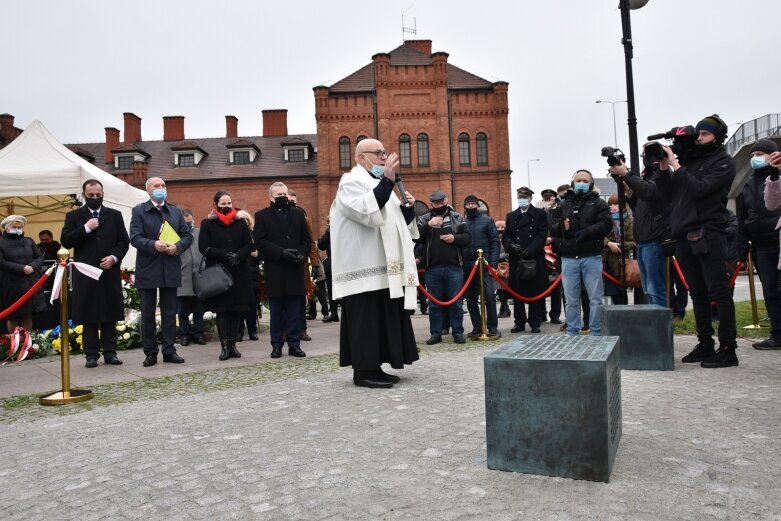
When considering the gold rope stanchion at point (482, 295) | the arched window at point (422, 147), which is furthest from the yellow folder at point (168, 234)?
the arched window at point (422, 147)

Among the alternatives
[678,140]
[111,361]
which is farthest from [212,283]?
[678,140]

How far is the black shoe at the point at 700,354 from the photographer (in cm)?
579

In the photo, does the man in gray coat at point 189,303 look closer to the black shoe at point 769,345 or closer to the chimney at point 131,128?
the black shoe at point 769,345

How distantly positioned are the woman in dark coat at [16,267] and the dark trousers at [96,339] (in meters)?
2.20

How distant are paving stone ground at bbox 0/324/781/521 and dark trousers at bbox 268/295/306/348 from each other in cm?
210

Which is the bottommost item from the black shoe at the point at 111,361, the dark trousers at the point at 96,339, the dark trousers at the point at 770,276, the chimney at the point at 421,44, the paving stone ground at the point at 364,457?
the paving stone ground at the point at 364,457

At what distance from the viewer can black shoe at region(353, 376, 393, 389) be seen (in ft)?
17.2

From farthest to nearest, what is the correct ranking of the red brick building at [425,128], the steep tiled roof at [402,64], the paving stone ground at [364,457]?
the steep tiled roof at [402,64] → the red brick building at [425,128] → the paving stone ground at [364,457]

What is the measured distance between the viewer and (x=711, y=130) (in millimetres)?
5617

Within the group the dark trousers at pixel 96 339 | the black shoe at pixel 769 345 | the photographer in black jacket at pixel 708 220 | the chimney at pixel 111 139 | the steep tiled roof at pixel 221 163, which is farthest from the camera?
the chimney at pixel 111 139

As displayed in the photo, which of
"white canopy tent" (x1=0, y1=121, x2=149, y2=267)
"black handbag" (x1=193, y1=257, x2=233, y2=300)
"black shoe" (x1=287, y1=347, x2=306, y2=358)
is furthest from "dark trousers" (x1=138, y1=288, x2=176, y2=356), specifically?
"white canopy tent" (x1=0, y1=121, x2=149, y2=267)

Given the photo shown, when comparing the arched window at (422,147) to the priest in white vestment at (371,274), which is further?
the arched window at (422,147)

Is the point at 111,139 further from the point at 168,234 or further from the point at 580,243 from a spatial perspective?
the point at 580,243

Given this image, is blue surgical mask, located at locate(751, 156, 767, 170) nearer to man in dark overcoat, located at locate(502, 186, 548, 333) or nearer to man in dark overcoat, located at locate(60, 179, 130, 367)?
man in dark overcoat, located at locate(502, 186, 548, 333)
